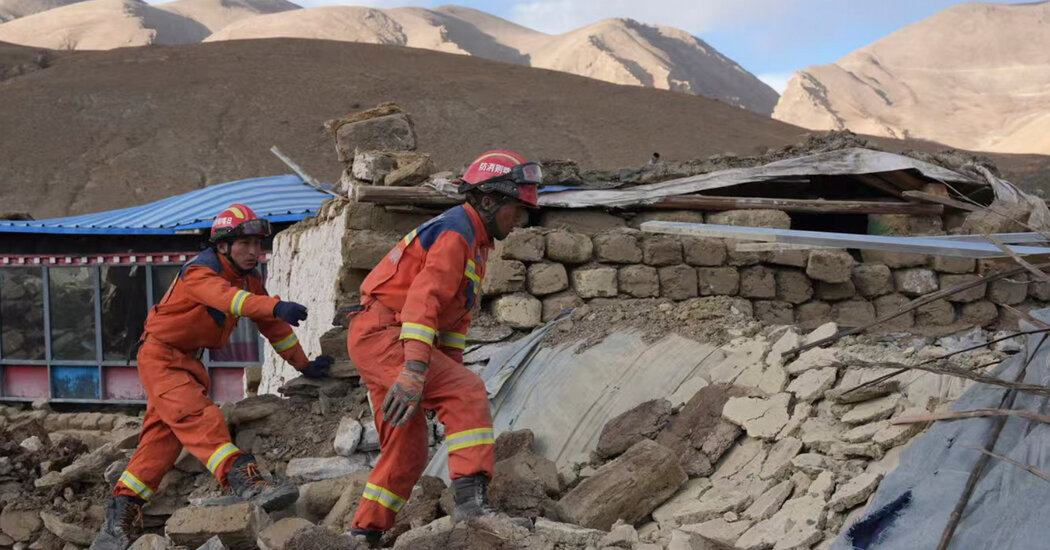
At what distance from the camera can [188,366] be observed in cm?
534

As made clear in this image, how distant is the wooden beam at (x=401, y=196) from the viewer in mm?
6078

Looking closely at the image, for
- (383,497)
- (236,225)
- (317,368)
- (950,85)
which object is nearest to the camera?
(383,497)

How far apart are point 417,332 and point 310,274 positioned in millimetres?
3350

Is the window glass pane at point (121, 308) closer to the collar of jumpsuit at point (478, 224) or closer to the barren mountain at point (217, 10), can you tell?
the collar of jumpsuit at point (478, 224)

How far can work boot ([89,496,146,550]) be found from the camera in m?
5.09

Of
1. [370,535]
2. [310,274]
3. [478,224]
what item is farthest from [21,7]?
[370,535]

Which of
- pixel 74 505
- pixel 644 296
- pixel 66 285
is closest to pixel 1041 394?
pixel 644 296

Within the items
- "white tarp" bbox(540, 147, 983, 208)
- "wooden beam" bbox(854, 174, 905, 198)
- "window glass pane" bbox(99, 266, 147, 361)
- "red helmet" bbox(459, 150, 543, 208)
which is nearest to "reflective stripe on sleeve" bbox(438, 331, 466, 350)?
"red helmet" bbox(459, 150, 543, 208)

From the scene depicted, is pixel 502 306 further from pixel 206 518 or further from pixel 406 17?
pixel 406 17

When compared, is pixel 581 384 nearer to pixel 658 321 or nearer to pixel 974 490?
pixel 658 321

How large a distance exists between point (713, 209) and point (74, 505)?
14.3 feet

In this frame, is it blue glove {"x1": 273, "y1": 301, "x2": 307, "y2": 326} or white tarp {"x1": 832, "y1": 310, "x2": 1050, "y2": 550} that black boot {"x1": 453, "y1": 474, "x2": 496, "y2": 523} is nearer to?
white tarp {"x1": 832, "y1": 310, "x2": 1050, "y2": 550}

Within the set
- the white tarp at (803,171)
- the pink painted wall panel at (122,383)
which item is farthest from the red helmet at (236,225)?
the pink painted wall panel at (122,383)

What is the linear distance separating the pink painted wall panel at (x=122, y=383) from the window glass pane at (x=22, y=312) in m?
1.15
